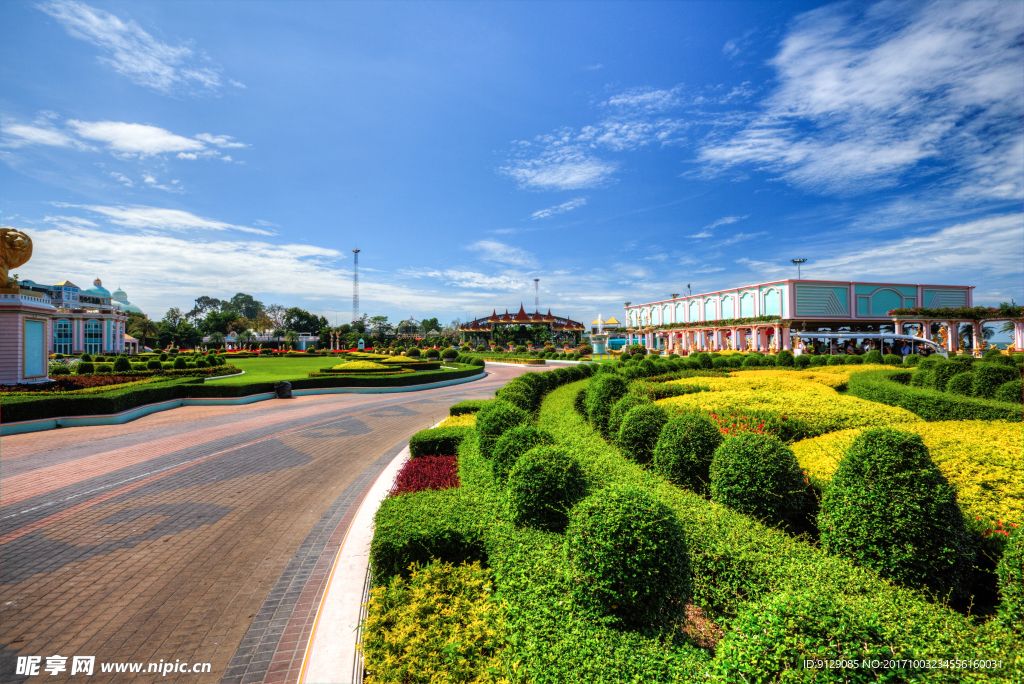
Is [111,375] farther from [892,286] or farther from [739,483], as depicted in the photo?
[892,286]

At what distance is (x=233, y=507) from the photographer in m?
7.68

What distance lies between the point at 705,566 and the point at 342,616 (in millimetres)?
3994

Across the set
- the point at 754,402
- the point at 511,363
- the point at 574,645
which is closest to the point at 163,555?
the point at 574,645

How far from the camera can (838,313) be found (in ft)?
116

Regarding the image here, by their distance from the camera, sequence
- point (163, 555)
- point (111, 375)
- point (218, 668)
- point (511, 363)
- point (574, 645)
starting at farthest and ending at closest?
point (511, 363), point (111, 375), point (163, 555), point (218, 668), point (574, 645)

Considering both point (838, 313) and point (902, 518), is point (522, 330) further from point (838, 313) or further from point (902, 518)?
point (902, 518)

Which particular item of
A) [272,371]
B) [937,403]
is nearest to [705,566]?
[937,403]

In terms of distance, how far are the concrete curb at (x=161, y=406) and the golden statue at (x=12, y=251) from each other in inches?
358

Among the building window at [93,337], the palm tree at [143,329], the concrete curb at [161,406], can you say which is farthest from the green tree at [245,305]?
the concrete curb at [161,406]

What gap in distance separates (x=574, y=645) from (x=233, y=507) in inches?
290

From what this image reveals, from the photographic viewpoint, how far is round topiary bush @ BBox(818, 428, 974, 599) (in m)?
3.71

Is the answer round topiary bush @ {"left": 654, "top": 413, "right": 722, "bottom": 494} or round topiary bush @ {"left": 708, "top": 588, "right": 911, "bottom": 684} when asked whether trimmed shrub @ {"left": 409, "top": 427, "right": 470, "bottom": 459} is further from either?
round topiary bush @ {"left": 708, "top": 588, "right": 911, "bottom": 684}

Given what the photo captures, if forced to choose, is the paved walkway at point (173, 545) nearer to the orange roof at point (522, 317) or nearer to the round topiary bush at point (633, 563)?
the round topiary bush at point (633, 563)

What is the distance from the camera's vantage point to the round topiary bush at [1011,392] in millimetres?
8836
